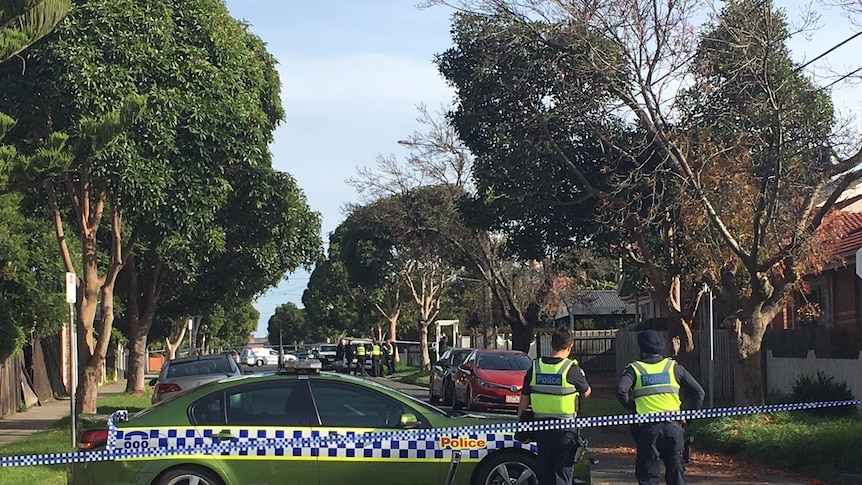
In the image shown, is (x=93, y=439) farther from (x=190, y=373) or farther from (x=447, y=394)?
(x=447, y=394)

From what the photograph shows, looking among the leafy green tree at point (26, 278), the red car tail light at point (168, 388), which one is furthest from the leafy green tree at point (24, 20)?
the leafy green tree at point (26, 278)

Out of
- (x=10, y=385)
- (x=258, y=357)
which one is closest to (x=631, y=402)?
(x=10, y=385)

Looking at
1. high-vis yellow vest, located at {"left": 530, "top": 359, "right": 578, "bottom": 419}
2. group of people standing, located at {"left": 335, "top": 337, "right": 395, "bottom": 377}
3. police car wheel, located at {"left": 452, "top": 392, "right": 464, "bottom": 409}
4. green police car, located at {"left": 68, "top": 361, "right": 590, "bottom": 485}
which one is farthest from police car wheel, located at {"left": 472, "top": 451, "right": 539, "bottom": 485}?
group of people standing, located at {"left": 335, "top": 337, "right": 395, "bottom": 377}

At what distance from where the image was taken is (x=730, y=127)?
59.1 feet

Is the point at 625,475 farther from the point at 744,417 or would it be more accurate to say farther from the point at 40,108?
the point at 40,108

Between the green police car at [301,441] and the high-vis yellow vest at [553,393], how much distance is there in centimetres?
92

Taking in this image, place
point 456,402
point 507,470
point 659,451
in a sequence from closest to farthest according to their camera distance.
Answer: point 659,451
point 507,470
point 456,402

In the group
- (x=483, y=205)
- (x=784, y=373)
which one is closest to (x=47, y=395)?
(x=483, y=205)

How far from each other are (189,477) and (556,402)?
3327 mm

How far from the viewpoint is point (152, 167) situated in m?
16.4

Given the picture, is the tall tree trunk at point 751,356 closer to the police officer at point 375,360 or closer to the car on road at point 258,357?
the police officer at point 375,360

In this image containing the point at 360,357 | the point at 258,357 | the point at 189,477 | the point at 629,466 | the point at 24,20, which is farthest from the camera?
Result: the point at 258,357

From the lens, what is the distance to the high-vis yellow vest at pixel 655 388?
8672mm

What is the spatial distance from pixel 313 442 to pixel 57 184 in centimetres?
1220
